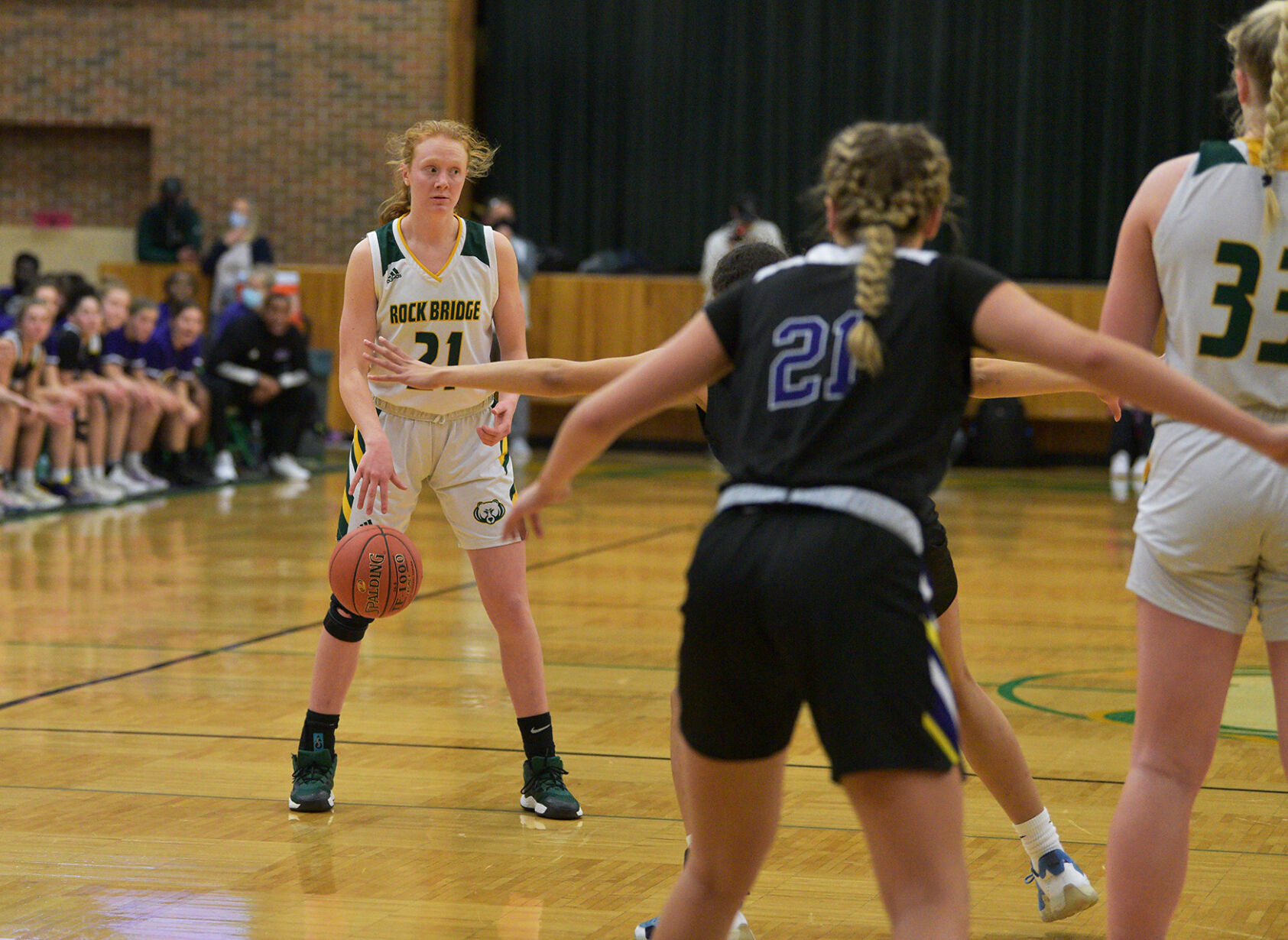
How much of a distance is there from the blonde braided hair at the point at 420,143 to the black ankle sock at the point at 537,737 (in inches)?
54.1

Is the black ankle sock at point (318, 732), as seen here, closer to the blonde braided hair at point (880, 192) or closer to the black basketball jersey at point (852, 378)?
the black basketball jersey at point (852, 378)

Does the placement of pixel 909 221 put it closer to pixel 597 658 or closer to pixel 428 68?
pixel 597 658

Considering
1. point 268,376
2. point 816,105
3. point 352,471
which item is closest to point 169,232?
point 268,376

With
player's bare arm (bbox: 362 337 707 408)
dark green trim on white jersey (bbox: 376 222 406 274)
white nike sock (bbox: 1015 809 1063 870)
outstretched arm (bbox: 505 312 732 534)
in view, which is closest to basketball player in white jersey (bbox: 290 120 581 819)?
dark green trim on white jersey (bbox: 376 222 406 274)

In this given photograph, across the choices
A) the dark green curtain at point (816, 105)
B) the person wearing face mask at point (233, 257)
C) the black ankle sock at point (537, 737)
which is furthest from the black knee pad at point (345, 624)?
the dark green curtain at point (816, 105)

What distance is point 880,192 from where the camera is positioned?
7.15 feet

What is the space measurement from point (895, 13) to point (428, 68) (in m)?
5.08

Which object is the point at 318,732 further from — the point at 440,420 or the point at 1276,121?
the point at 1276,121

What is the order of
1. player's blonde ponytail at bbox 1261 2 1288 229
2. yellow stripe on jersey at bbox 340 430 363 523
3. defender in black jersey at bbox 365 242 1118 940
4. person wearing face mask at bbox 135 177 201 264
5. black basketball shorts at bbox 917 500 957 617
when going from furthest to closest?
1. person wearing face mask at bbox 135 177 201 264
2. yellow stripe on jersey at bbox 340 430 363 523
3. black basketball shorts at bbox 917 500 957 617
4. defender in black jersey at bbox 365 242 1118 940
5. player's blonde ponytail at bbox 1261 2 1288 229

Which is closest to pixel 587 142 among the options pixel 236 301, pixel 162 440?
pixel 236 301

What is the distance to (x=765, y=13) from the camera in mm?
17438

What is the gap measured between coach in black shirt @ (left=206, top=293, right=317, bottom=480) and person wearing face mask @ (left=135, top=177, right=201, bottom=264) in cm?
364

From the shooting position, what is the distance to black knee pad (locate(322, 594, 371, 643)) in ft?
13.2

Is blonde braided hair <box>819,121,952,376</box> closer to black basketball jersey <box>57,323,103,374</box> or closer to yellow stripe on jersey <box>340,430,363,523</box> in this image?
yellow stripe on jersey <box>340,430,363,523</box>
